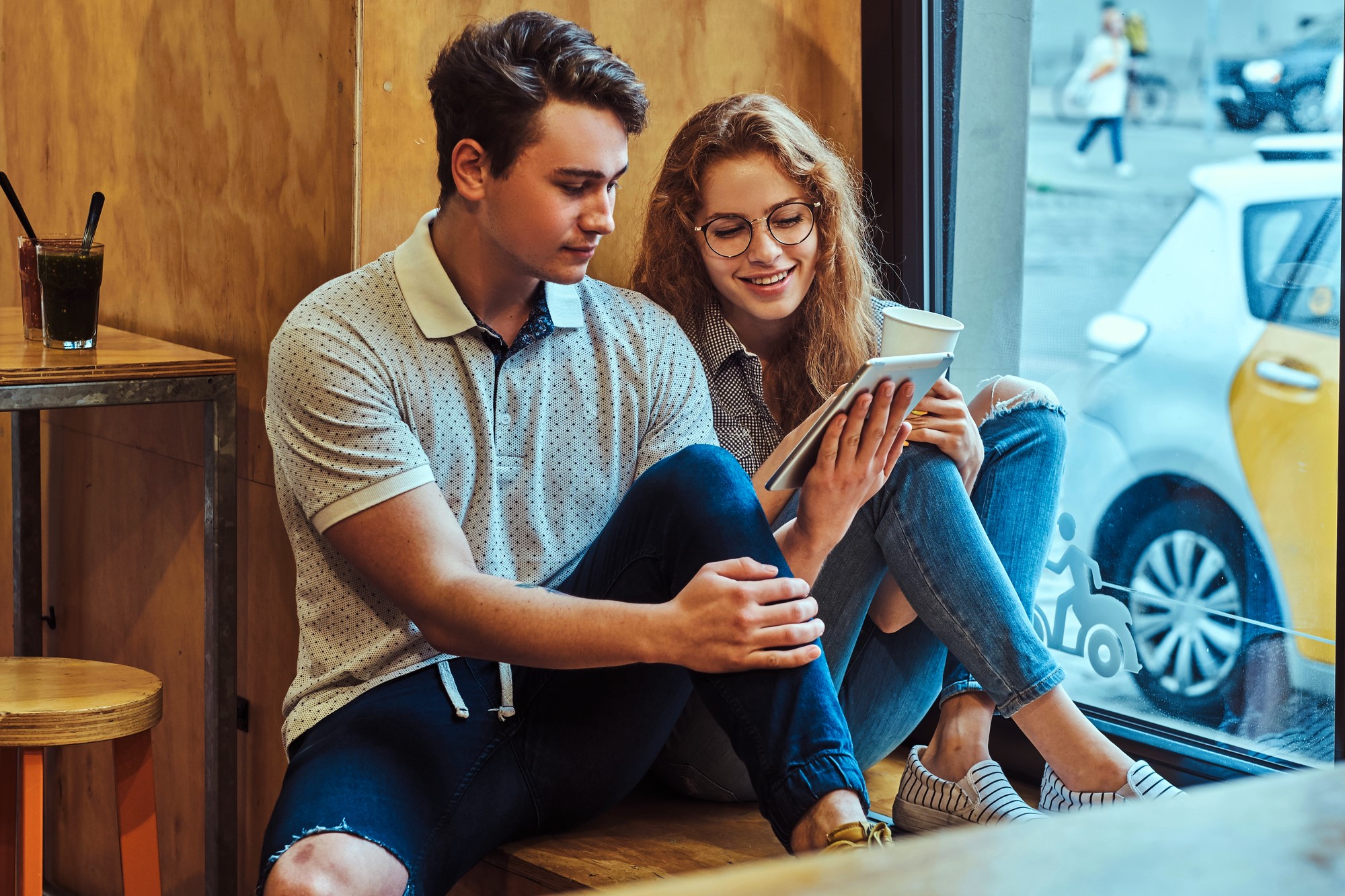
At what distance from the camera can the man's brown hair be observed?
1.61m

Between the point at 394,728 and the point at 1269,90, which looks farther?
the point at 1269,90

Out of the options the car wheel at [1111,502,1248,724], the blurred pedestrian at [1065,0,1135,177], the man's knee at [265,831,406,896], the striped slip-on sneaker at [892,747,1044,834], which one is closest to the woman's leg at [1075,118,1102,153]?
the blurred pedestrian at [1065,0,1135,177]

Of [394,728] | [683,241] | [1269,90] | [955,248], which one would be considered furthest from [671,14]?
[394,728]

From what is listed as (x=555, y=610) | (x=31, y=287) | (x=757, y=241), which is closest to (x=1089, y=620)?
(x=757, y=241)

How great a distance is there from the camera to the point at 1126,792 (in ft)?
5.34

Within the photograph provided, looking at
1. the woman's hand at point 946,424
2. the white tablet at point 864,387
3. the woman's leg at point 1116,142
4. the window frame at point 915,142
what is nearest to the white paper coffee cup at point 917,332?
the white tablet at point 864,387

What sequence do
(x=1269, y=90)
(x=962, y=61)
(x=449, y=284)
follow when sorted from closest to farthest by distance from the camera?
1. (x=449, y=284)
2. (x=1269, y=90)
3. (x=962, y=61)

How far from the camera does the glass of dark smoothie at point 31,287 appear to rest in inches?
80.0

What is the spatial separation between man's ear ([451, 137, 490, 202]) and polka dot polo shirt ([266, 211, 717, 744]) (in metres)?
0.09

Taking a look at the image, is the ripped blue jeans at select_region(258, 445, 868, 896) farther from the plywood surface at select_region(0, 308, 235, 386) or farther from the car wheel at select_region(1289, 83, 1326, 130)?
the car wheel at select_region(1289, 83, 1326, 130)

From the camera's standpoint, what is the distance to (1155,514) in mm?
2023

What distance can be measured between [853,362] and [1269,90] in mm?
669

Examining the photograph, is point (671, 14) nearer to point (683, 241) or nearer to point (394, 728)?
point (683, 241)

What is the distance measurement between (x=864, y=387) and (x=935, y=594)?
14.4 inches
